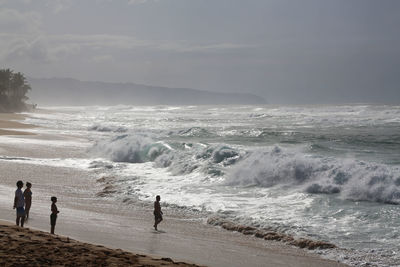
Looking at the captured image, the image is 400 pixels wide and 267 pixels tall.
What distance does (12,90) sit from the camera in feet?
303

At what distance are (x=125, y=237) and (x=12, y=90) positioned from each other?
88.8 metres

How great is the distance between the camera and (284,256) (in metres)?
9.71

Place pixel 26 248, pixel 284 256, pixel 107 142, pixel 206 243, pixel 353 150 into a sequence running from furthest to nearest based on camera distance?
1. pixel 107 142
2. pixel 353 150
3. pixel 206 243
4. pixel 284 256
5. pixel 26 248

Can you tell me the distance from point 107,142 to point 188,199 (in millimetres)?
15173

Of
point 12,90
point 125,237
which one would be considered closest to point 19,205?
point 125,237

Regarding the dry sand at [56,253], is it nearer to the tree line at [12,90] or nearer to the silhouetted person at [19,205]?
the silhouetted person at [19,205]

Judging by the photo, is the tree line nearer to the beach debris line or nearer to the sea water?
the sea water

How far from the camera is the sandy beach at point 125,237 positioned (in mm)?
8383

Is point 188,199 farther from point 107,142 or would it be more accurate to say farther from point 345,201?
point 107,142

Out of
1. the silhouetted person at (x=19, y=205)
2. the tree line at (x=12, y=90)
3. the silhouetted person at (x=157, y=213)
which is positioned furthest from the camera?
the tree line at (x=12, y=90)

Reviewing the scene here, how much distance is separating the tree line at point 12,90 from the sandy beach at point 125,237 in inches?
2901

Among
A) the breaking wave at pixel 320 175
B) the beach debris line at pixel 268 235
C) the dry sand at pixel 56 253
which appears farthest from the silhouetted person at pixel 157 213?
the breaking wave at pixel 320 175

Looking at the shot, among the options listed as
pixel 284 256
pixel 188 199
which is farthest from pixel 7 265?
pixel 188 199

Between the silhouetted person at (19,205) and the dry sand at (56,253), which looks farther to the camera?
the silhouetted person at (19,205)
